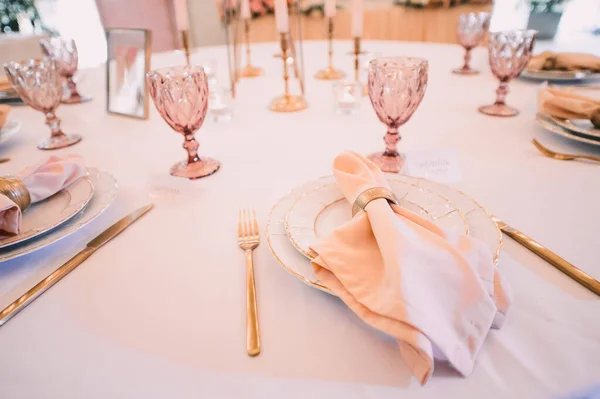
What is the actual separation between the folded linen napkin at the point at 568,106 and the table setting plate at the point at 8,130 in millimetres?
1151

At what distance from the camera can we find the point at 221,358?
35cm

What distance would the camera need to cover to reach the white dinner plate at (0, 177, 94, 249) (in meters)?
0.47

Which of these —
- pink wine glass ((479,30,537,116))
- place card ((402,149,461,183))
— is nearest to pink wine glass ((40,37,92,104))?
place card ((402,149,461,183))

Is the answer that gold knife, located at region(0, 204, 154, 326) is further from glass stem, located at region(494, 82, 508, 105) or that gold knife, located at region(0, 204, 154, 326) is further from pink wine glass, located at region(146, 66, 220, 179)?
glass stem, located at region(494, 82, 508, 105)

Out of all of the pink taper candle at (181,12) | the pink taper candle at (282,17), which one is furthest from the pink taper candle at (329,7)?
the pink taper candle at (181,12)

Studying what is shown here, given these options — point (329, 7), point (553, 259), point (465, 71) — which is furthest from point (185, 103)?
point (465, 71)

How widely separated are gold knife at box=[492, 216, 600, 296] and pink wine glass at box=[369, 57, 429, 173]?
24cm

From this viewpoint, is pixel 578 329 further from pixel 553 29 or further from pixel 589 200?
pixel 553 29

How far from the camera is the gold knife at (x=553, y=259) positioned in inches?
15.6

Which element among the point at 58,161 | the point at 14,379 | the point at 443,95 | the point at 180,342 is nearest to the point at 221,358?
the point at 180,342

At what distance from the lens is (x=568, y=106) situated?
71cm

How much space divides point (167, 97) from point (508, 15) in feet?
12.6

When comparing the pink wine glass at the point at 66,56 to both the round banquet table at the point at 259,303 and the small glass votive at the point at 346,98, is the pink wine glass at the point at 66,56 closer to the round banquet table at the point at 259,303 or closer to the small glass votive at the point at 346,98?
the round banquet table at the point at 259,303

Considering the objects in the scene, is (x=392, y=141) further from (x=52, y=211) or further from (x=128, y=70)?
(x=128, y=70)
